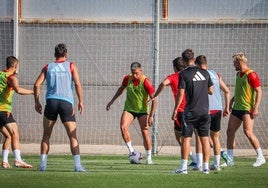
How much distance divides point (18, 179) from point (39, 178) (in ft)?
1.14

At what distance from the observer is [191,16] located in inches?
985

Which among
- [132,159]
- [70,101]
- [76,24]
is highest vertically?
[76,24]

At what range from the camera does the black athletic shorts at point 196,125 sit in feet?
50.9

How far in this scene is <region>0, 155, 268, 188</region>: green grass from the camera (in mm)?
13534

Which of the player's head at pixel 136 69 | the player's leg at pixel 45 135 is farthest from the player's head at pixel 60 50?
the player's head at pixel 136 69

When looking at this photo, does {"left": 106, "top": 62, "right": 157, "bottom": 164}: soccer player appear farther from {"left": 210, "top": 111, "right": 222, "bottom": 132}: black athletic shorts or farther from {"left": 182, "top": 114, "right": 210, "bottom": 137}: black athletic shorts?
{"left": 182, "top": 114, "right": 210, "bottom": 137}: black athletic shorts

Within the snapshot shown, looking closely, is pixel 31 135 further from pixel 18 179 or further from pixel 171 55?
pixel 18 179

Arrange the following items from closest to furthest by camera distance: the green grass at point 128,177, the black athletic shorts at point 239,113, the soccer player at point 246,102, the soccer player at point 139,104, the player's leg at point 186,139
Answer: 1. the green grass at point 128,177
2. the player's leg at point 186,139
3. the soccer player at point 246,102
4. the black athletic shorts at point 239,113
5. the soccer player at point 139,104

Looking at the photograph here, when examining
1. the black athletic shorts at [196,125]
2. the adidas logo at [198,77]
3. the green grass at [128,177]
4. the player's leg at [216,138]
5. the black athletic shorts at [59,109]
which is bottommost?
the green grass at [128,177]

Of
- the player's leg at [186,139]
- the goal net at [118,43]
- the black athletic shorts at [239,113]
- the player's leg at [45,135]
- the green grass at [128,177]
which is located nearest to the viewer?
the green grass at [128,177]

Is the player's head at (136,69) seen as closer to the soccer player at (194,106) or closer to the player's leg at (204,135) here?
the soccer player at (194,106)

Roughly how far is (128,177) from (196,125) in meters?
1.68

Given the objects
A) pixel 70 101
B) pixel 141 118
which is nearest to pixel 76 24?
pixel 141 118

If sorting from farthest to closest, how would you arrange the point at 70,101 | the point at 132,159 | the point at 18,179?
the point at 132,159
the point at 70,101
the point at 18,179
